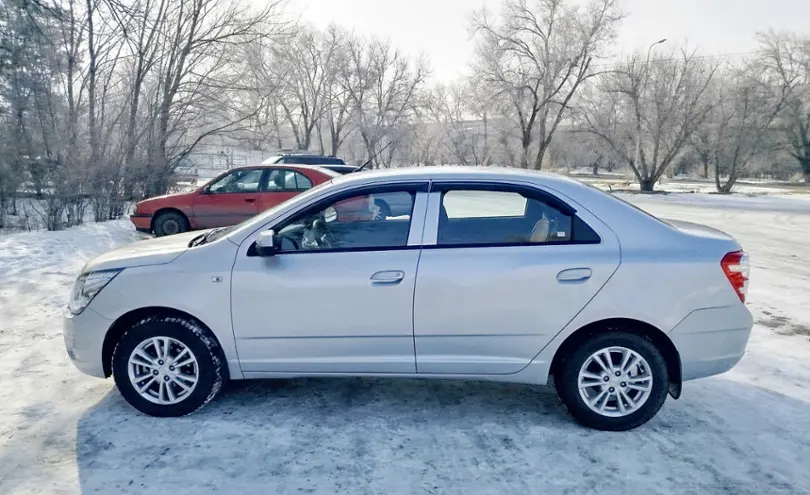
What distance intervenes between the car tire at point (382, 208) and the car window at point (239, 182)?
7.48m

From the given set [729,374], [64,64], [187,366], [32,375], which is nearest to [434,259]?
[187,366]

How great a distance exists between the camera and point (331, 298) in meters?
3.46

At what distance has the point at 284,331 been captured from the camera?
353 centimetres

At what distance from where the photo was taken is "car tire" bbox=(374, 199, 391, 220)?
12.1 feet

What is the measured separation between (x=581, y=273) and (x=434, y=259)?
0.94 m

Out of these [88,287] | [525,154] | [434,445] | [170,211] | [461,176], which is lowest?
[434,445]

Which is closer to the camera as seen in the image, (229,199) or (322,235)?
(322,235)

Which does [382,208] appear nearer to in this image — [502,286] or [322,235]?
[322,235]

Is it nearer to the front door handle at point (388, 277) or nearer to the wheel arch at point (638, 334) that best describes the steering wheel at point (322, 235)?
the front door handle at point (388, 277)

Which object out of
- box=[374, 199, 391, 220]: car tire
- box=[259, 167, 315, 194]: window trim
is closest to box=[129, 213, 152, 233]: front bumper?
box=[259, 167, 315, 194]: window trim

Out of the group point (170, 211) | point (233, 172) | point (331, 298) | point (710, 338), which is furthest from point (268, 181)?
point (710, 338)

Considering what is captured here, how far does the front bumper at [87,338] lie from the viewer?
3.62 m

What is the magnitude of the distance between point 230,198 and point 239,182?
1.22 feet

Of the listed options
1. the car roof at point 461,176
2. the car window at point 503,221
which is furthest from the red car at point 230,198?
the car window at point 503,221
